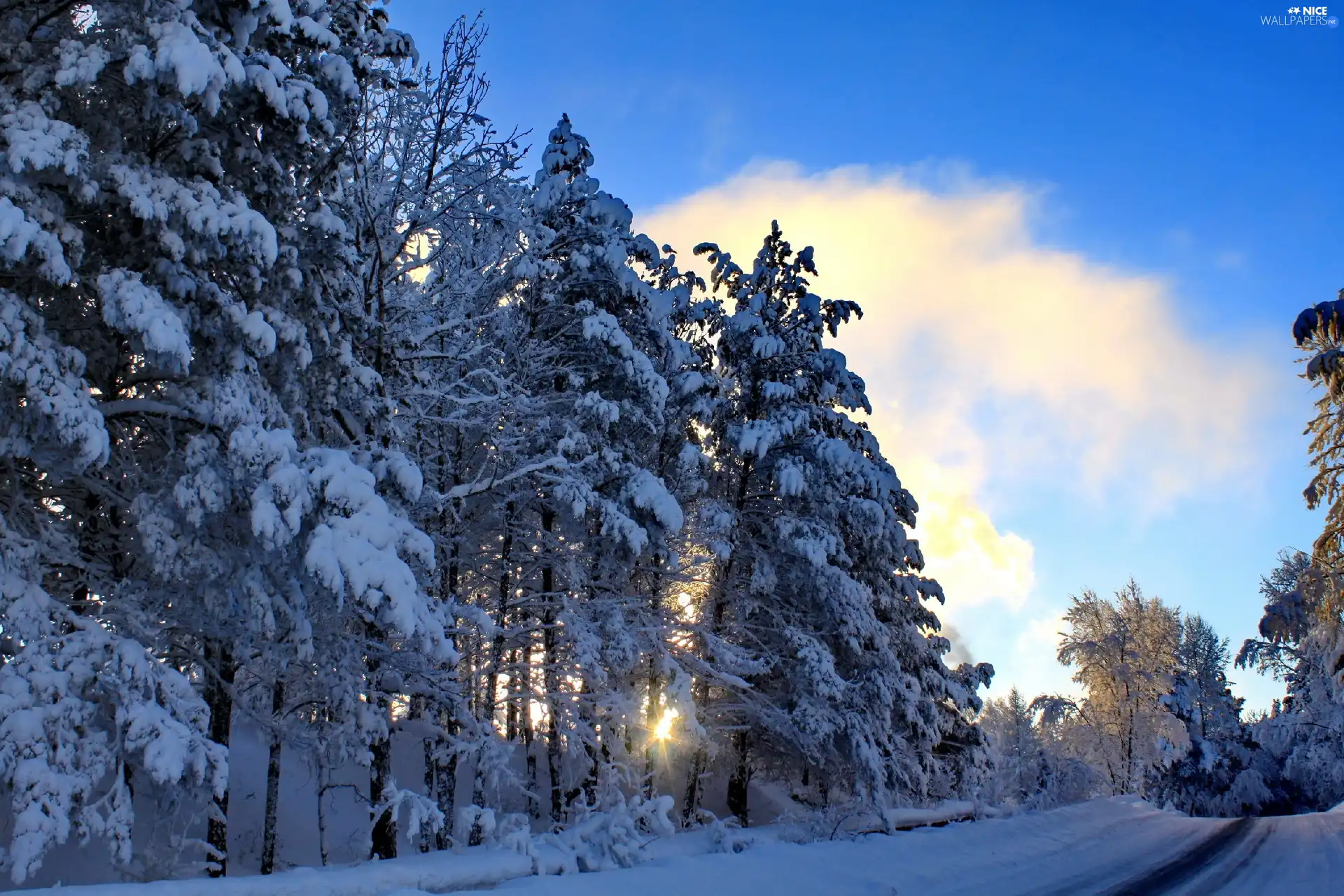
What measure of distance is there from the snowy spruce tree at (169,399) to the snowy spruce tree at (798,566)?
943 centimetres

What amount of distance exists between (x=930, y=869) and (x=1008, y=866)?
2124mm

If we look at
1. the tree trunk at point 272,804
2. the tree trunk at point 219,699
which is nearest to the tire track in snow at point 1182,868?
the tree trunk at point 272,804

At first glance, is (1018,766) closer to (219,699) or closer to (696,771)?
(696,771)

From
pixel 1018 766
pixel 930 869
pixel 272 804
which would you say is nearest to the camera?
pixel 272 804

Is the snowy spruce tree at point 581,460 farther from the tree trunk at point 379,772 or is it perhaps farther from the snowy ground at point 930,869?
the snowy ground at point 930,869

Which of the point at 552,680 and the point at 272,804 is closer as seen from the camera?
the point at 272,804

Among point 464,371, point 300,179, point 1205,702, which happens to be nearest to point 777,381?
point 464,371

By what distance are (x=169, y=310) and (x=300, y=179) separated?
2884 millimetres

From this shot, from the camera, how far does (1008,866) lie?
44.6ft

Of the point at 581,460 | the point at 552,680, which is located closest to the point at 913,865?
the point at 552,680

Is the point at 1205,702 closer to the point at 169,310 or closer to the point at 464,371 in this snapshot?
the point at 464,371

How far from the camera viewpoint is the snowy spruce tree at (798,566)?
1734 centimetres

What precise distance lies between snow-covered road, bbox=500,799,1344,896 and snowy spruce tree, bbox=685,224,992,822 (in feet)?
8.49

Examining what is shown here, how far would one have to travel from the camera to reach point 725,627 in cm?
1828
